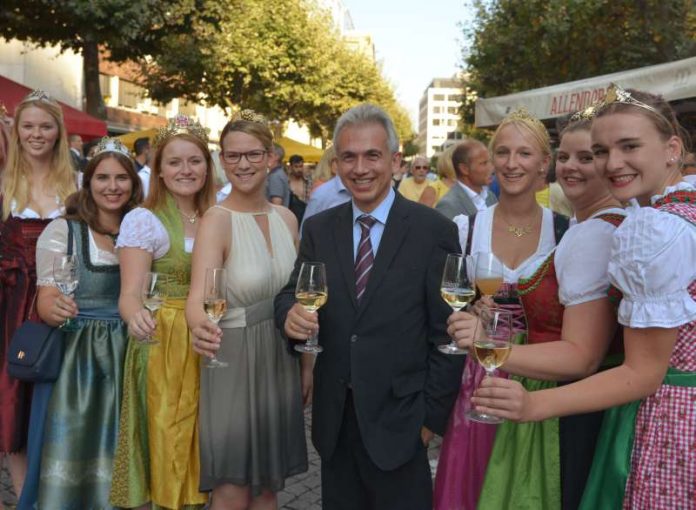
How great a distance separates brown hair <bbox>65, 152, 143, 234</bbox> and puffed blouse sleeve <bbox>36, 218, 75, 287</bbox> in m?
0.11

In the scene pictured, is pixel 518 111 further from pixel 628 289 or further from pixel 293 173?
pixel 293 173

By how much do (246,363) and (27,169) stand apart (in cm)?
218

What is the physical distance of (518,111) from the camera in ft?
11.0

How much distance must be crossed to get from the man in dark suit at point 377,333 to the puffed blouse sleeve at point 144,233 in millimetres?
929

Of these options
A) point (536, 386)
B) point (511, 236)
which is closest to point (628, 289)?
point (536, 386)

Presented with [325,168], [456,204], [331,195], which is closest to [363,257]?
[456,204]

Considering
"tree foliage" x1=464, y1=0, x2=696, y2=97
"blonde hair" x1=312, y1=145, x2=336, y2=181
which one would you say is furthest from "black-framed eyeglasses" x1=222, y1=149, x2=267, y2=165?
"tree foliage" x1=464, y1=0, x2=696, y2=97

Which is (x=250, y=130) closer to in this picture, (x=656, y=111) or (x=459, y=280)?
(x=459, y=280)

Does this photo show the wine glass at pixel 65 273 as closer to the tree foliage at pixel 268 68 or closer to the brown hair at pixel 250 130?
the brown hair at pixel 250 130

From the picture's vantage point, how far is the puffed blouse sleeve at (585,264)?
2102mm

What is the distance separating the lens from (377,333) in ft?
8.53

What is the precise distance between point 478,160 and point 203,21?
448 inches

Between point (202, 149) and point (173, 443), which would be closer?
point (173, 443)

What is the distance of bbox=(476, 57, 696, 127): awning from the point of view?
6.48 m
